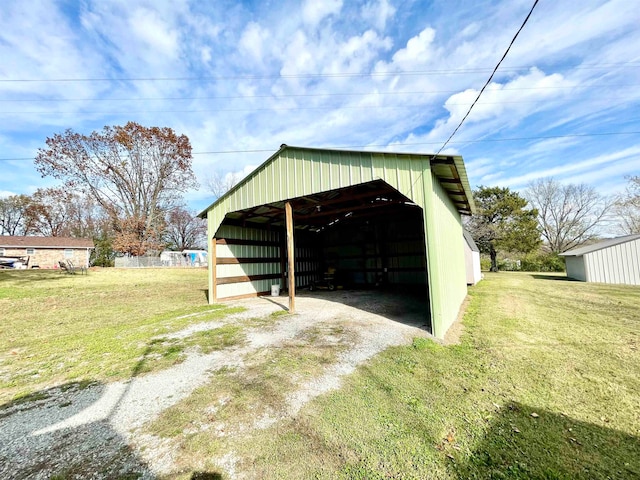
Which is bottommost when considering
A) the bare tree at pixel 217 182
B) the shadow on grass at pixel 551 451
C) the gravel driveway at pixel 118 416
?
the shadow on grass at pixel 551 451

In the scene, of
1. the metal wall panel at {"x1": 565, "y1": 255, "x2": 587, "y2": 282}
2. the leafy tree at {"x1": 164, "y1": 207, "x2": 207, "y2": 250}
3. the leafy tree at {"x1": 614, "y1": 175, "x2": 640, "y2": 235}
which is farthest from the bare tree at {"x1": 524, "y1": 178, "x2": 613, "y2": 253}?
the leafy tree at {"x1": 164, "y1": 207, "x2": 207, "y2": 250}

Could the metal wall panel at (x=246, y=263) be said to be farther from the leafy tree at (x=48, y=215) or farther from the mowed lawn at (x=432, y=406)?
the leafy tree at (x=48, y=215)

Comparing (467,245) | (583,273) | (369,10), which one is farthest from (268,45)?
(583,273)

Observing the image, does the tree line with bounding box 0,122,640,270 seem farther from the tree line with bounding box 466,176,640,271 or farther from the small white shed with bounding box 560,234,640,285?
the small white shed with bounding box 560,234,640,285

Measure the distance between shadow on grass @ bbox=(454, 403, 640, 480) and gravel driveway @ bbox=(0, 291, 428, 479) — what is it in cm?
158

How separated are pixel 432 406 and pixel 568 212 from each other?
3817cm

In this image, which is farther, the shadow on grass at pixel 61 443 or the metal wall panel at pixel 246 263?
the metal wall panel at pixel 246 263

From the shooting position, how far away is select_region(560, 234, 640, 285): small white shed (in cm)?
1251

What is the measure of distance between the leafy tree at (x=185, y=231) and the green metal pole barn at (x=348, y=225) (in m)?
29.0

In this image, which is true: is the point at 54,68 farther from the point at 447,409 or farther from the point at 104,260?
the point at 104,260

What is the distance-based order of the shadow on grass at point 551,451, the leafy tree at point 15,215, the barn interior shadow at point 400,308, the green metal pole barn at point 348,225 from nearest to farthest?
the shadow on grass at point 551,451, the green metal pole barn at point 348,225, the barn interior shadow at point 400,308, the leafy tree at point 15,215

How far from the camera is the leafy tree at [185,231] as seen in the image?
124 feet

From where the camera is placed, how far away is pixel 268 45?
857cm

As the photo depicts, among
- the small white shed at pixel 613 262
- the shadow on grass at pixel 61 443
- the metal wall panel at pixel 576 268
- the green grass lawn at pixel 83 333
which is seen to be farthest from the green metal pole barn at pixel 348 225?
the metal wall panel at pixel 576 268
